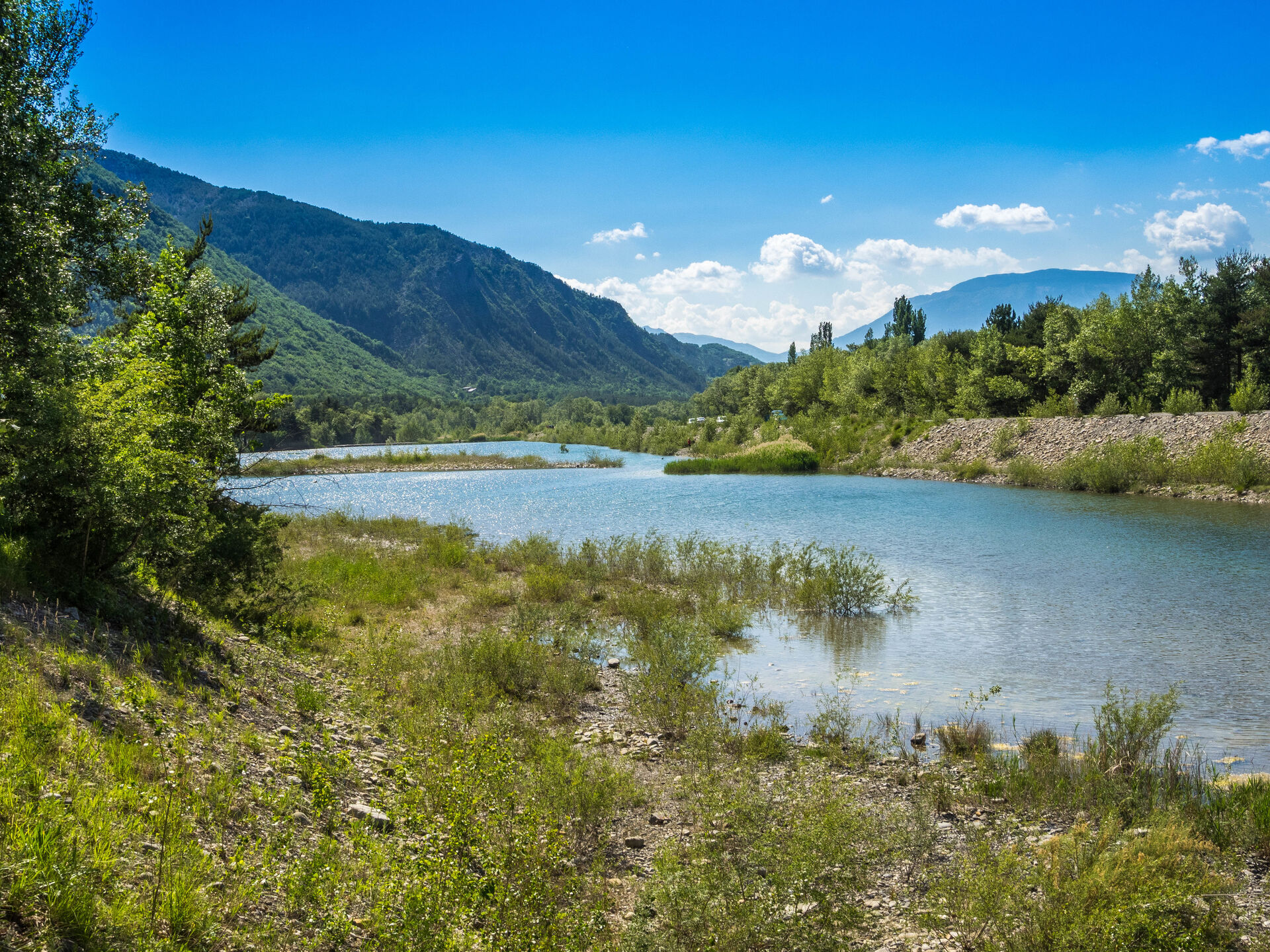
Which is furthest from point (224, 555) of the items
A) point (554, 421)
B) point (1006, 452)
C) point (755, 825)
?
point (554, 421)

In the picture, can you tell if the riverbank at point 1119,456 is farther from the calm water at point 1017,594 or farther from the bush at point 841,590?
the bush at point 841,590

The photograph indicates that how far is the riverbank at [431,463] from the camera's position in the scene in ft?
282

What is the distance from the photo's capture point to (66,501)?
30.5 feet

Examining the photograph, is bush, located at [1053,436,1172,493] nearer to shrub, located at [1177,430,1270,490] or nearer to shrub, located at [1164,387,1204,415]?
shrub, located at [1177,430,1270,490]

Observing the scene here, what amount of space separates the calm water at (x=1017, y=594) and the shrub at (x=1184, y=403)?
507 inches

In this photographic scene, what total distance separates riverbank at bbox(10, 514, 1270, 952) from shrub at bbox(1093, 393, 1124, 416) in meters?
Answer: 52.6

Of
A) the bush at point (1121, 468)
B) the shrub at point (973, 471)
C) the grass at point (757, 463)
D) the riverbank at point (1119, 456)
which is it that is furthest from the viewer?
the grass at point (757, 463)

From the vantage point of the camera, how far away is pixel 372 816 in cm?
688

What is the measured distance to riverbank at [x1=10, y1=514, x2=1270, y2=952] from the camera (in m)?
4.98

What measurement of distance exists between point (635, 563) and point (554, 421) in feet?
521

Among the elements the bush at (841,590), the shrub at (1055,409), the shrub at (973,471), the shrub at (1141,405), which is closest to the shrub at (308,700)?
the bush at (841,590)

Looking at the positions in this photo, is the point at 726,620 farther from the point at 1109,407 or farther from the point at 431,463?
the point at 431,463

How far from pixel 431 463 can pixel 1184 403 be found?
8108 centimetres

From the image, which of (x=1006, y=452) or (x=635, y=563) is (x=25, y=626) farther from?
(x=1006, y=452)
